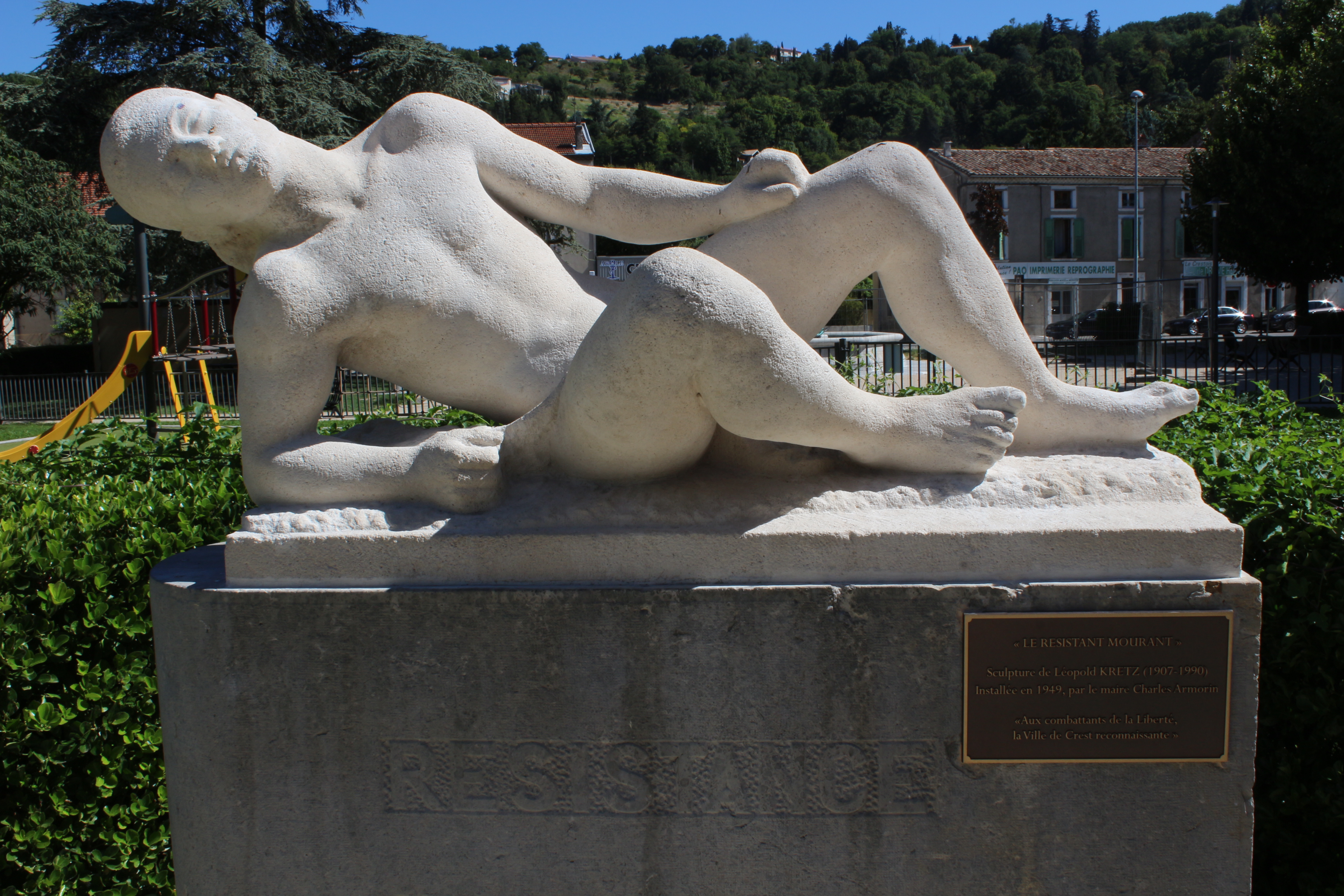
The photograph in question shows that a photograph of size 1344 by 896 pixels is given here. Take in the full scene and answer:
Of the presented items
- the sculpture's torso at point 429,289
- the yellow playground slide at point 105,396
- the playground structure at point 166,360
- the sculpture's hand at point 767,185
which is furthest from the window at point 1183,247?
the sculpture's torso at point 429,289

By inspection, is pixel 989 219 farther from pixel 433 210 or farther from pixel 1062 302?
pixel 433 210

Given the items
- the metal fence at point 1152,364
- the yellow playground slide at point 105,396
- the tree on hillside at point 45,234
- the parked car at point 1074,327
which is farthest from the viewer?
the parked car at point 1074,327

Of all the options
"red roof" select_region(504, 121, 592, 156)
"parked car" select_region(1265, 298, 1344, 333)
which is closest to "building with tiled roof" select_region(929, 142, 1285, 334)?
"parked car" select_region(1265, 298, 1344, 333)

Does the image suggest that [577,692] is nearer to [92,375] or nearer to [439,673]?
[439,673]

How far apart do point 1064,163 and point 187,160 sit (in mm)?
43236

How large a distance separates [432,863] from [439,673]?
Result: 47 centimetres

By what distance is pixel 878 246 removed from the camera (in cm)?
252

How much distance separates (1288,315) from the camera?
3603 cm

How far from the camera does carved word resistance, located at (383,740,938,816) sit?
2.21m

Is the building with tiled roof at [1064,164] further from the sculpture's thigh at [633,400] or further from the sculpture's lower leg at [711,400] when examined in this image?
the sculpture's thigh at [633,400]

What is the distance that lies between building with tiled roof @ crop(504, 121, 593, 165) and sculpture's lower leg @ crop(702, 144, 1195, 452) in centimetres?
2526

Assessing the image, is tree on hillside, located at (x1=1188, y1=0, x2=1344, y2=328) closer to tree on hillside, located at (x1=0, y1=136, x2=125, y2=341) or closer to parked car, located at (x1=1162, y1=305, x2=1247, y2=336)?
parked car, located at (x1=1162, y1=305, x2=1247, y2=336)

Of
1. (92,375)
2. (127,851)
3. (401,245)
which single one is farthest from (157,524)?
(92,375)

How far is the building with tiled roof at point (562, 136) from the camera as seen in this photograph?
90.7 feet
